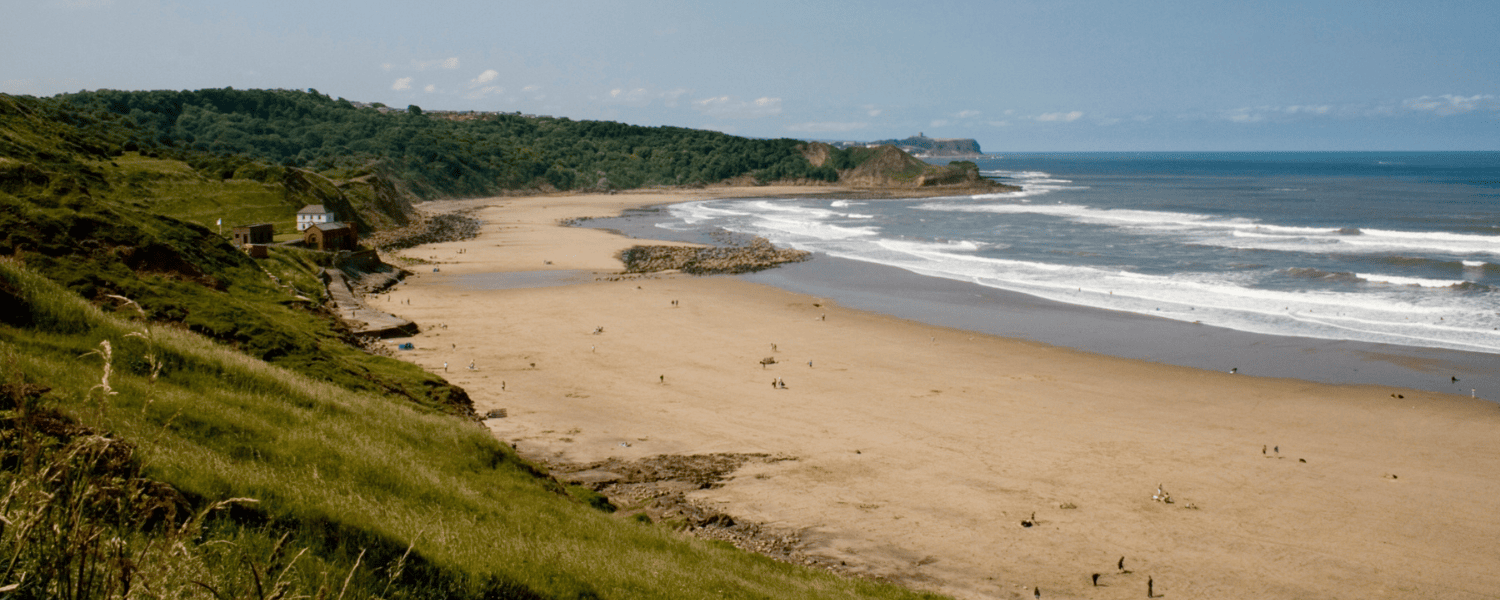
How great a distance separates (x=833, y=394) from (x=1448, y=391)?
18.6 m

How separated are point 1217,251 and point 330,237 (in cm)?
5396

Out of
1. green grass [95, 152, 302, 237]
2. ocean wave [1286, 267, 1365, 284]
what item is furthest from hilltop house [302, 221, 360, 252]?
ocean wave [1286, 267, 1365, 284]

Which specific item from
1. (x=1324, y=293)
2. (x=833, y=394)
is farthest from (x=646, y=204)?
(x=833, y=394)

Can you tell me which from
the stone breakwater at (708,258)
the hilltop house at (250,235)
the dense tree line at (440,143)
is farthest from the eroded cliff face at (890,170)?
the hilltop house at (250,235)

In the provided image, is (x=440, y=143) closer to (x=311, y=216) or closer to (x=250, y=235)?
(x=311, y=216)

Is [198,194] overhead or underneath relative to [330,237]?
overhead

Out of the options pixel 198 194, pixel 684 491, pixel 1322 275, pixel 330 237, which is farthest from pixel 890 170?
pixel 684 491

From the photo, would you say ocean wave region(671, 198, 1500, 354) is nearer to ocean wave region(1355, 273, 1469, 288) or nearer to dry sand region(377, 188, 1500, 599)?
ocean wave region(1355, 273, 1469, 288)

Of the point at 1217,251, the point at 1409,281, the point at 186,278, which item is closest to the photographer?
the point at 186,278

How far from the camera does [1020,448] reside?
21422 mm

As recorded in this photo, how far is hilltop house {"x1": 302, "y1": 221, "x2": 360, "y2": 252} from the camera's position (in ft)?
148

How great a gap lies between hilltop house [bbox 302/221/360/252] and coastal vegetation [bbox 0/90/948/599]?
54.0ft

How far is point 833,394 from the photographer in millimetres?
26172

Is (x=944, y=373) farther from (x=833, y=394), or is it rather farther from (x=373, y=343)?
(x=373, y=343)
